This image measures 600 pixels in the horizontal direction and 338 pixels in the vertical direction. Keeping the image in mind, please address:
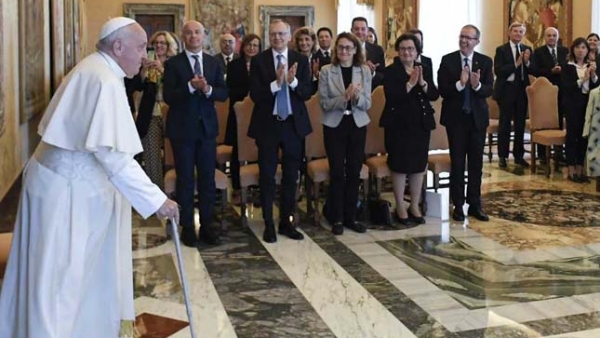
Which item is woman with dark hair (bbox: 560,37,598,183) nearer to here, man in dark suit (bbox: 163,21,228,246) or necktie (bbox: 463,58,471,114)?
necktie (bbox: 463,58,471,114)

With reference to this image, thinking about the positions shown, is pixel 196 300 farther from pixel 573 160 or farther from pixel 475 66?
pixel 573 160

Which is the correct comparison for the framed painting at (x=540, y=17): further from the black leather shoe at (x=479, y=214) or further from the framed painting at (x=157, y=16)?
the framed painting at (x=157, y=16)

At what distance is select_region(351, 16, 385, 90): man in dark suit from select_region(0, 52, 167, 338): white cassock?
4.35 meters

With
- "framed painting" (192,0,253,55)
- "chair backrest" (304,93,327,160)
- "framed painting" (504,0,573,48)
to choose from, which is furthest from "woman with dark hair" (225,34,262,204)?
"framed painting" (192,0,253,55)

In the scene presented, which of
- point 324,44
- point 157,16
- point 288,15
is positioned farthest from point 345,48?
point 288,15

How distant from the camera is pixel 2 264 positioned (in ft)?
11.2

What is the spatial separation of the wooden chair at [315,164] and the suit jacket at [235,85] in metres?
0.80

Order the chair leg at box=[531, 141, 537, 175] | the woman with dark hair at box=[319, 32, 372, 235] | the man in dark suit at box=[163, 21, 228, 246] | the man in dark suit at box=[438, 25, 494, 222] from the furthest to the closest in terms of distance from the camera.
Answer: the chair leg at box=[531, 141, 537, 175], the man in dark suit at box=[438, 25, 494, 222], the woman with dark hair at box=[319, 32, 372, 235], the man in dark suit at box=[163, 21, 228, 246]

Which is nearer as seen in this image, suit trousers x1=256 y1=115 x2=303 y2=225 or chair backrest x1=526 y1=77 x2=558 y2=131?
suit trousers x1=256 y1=115 x2=303 y2=225

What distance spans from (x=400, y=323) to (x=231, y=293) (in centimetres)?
120

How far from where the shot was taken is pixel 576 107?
860cm

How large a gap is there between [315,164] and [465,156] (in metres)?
1.44

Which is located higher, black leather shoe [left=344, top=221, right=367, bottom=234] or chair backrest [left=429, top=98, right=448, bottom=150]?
chair backrest [left=429, top=98, right=448, bottom=150]

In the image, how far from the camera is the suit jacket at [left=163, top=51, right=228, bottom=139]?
18.4 feet
